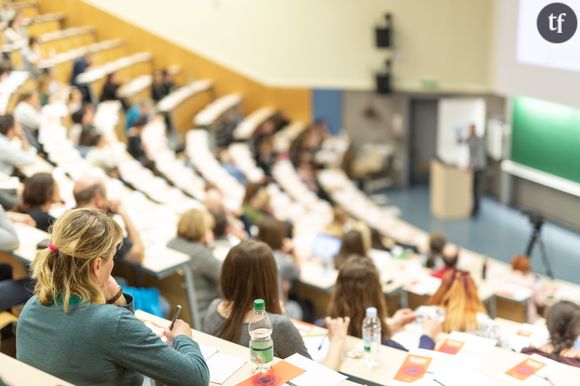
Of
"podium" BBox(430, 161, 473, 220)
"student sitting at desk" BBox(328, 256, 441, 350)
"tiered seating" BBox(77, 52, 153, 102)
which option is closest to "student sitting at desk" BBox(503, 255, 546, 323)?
"student sitting at desk" BBox(328, 256, 441, 350)

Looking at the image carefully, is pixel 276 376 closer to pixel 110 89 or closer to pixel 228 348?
pixel 228 348

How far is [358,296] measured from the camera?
371 centimetres

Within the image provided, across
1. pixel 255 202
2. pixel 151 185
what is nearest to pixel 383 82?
pixel 255 202

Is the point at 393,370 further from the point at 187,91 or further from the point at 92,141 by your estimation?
the point at 187,91

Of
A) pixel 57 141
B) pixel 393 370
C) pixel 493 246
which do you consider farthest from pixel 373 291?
pixel 493 246

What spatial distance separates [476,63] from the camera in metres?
11.5

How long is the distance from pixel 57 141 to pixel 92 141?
51cm

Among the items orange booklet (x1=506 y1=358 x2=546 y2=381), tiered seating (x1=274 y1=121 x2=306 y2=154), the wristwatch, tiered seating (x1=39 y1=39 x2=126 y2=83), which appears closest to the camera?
the wristwatch

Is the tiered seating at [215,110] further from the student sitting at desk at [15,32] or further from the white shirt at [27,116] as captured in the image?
the white shirt at [27,116]

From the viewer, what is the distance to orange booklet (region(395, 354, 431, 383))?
3102 mm

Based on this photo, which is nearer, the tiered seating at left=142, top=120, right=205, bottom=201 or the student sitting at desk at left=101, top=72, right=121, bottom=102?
the tiered seating at left=142, top=120, right=205, bottom=201

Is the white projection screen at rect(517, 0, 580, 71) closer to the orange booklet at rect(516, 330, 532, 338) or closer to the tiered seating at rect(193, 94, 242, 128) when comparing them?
the orange booklet at rect(516, 330, 532, 338)

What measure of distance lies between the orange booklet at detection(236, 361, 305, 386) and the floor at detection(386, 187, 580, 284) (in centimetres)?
652

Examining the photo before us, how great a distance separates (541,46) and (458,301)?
285cm
